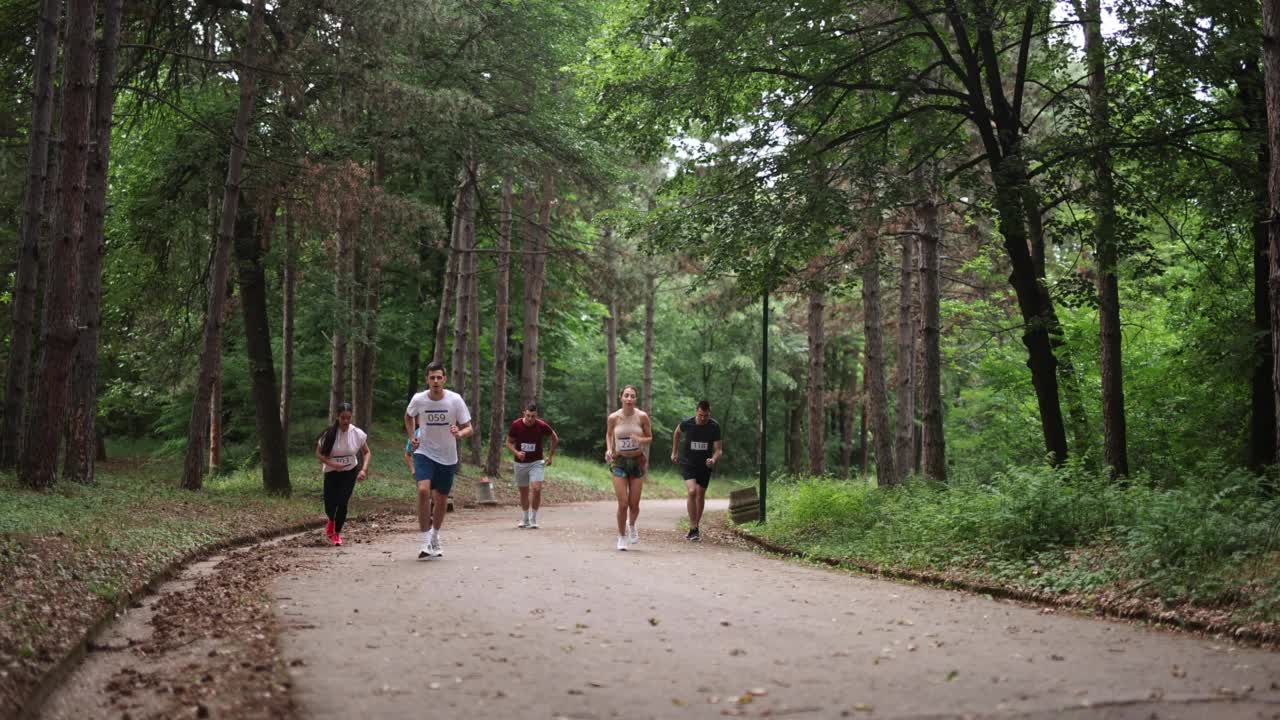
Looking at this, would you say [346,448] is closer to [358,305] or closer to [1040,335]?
[1040,335]

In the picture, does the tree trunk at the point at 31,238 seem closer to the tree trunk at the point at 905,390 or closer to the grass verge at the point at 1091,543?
the grass verge at the point at 1091,543

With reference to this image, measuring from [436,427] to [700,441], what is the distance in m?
4.70

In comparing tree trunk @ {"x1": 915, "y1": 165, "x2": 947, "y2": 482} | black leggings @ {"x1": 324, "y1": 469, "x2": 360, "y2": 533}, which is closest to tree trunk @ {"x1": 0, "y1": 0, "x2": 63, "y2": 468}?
black leggings @ {"x1": 324, "y1": 469, "x2": 360, "y2": 533}

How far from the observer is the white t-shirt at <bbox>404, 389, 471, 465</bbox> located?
12555 millimetres

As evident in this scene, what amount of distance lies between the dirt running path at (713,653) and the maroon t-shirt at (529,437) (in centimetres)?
640

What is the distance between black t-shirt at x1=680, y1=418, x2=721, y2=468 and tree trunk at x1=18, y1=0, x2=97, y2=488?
897 centimetres

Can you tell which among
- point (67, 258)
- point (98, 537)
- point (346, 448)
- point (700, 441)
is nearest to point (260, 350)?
point (67, 258)

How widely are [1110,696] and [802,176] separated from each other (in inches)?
462

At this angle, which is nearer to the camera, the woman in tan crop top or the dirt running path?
the dirt running path

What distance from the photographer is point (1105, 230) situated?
14.8 metres

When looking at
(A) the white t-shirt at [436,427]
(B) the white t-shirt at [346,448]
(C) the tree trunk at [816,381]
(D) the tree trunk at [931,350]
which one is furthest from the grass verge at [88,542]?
(C) the tree trunk at [816,381]

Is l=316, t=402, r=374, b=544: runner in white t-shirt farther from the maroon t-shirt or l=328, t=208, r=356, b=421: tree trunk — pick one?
l=328, t=208, r=356, b=421: tree trunk

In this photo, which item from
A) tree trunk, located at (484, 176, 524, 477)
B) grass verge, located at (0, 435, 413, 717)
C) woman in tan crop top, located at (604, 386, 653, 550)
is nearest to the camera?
grass verge, located at (0, 435, 413, 717)

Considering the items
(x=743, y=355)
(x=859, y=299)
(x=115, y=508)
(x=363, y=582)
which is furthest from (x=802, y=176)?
(x=743, y=355)
